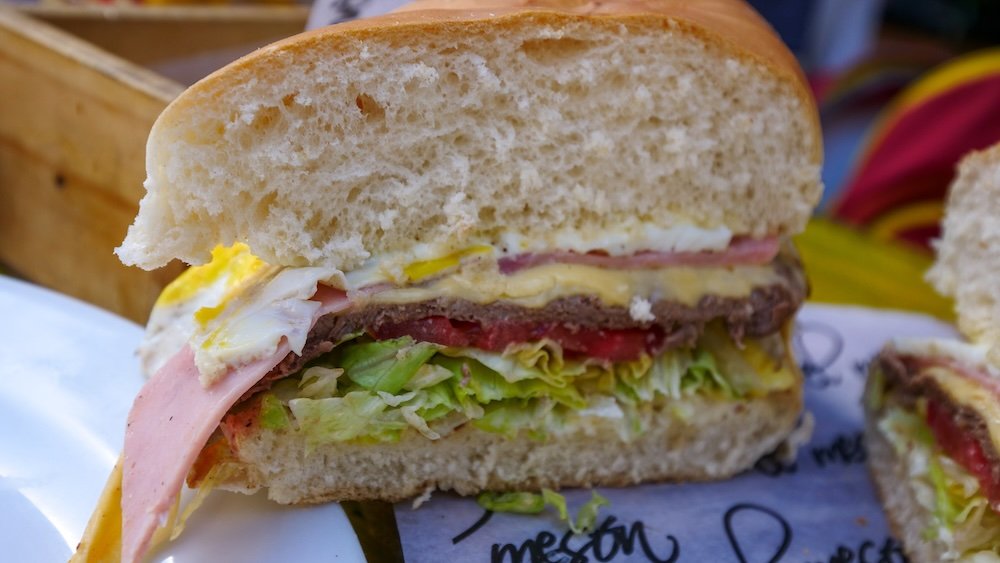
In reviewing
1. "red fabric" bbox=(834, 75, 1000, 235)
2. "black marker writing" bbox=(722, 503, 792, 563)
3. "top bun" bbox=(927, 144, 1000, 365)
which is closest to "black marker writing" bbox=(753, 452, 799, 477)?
"black marker writing" bbox=(722, 503, 792, 563)

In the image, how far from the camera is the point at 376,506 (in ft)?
7.20

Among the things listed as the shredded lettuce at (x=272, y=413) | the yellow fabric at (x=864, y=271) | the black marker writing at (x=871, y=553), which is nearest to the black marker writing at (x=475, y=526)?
the shredded lettuce at (x=272, y=413)

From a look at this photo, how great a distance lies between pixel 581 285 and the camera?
6.73 feet

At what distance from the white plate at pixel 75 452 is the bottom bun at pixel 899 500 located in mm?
1406

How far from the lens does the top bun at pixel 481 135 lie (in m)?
1.79

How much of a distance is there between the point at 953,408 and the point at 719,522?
2.11ft

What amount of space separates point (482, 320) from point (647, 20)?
781 millimetres

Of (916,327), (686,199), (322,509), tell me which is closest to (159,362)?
(322,509)

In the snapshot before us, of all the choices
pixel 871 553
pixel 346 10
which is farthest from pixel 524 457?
pixel 346 10

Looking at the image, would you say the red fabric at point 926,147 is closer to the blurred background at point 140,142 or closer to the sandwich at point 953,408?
the blurred background at point 140,142

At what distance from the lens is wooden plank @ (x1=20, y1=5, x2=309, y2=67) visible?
11.4 feet

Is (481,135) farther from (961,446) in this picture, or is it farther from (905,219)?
(905,219)

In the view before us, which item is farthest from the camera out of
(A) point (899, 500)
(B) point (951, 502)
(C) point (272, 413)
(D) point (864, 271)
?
(D) point (864, 271)

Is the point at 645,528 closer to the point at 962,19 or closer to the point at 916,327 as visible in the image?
the point at 916,327
